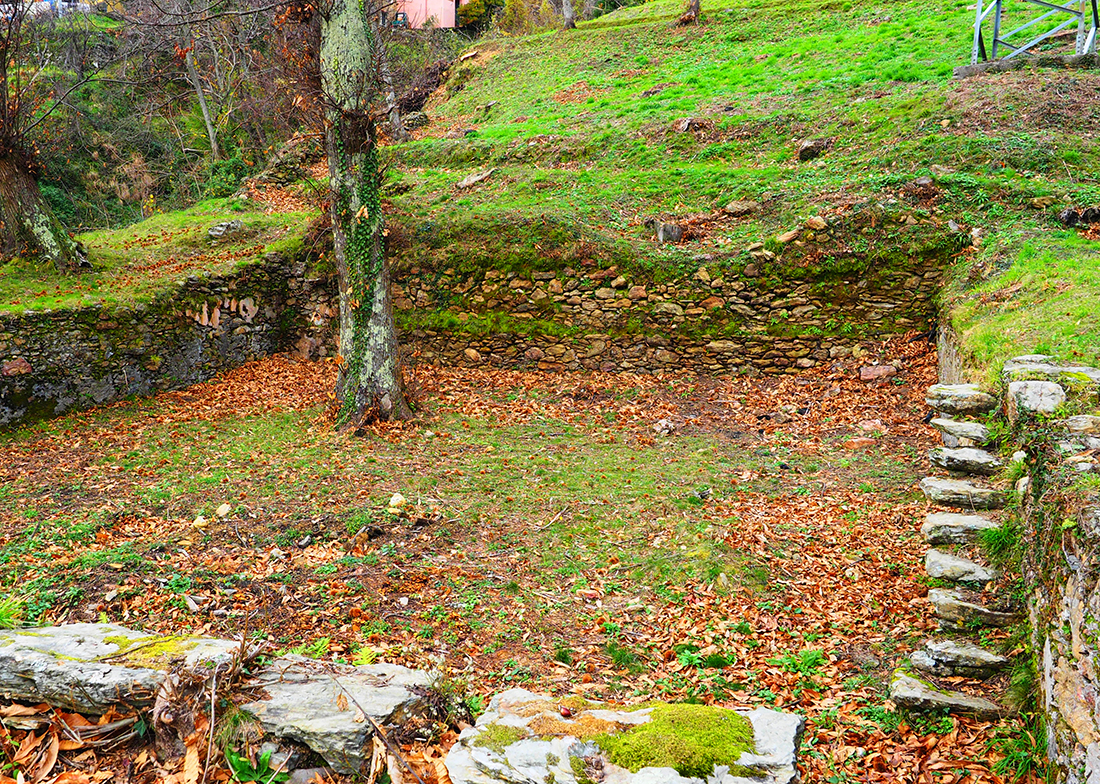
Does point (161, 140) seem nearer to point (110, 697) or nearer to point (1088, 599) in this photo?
point (110, 697)

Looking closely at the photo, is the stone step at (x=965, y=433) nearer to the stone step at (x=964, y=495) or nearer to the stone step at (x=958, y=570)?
the stone step at (x=964, y=495)

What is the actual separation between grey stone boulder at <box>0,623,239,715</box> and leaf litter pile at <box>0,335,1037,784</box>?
0.10 metres

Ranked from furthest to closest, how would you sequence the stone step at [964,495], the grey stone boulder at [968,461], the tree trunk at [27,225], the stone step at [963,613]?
the tree trunk at [27,225], the grey stone boulder at [968,461], the stone step at [964,495], the stone step at [963,613]

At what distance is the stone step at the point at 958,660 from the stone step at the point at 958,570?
1.37 feet

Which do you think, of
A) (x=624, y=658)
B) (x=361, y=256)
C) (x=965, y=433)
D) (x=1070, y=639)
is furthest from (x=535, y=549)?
(x=361, y=256)

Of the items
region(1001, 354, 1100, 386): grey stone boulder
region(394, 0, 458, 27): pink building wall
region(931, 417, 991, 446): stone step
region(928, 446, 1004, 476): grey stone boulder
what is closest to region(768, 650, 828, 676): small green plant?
region(928, 446, 1004, 476): grey stone boulder

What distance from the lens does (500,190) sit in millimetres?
13930

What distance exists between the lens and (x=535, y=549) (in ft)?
19.0

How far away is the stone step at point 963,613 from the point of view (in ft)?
12.0

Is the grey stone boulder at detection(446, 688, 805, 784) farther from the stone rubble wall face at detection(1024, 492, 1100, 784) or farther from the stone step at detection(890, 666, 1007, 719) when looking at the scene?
the stone step at detection(890, 666, 1007, 719)

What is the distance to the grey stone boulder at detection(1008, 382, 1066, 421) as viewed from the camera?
4.19m

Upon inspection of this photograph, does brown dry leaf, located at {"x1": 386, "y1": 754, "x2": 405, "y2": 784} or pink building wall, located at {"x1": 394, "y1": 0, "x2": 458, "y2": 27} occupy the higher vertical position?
pink building wall, located at {"x1": 394, "y1": 0, "x2": 458, "y2": 27}

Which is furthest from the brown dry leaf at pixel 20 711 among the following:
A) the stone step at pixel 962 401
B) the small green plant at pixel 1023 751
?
the stone step at pixel 962 401

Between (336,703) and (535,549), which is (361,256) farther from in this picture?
(336,703)
